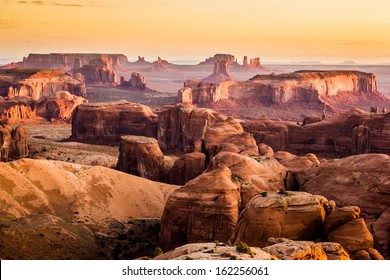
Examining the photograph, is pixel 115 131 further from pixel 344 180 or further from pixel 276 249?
pixel 276 249

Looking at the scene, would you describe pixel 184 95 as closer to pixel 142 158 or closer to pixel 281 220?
pixel 142 158

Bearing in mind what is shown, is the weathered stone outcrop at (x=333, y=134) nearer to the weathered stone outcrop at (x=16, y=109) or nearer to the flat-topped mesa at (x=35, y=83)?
the weathered stone outcrop at (x=16, y=109)

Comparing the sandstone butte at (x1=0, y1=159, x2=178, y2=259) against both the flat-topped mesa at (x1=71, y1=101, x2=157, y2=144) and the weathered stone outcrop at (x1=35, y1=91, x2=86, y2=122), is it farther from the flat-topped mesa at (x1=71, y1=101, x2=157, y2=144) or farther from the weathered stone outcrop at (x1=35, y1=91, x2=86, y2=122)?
the weathered stone outcrop at (x1=35, y1=91, x2=86, y2=122)

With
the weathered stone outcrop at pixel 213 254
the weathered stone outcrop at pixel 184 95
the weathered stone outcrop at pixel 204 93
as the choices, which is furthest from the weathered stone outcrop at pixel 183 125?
the weathered stone outcrop at pixel 213 254

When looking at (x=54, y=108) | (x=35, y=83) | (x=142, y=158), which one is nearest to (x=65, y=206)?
(x=142, y=158)

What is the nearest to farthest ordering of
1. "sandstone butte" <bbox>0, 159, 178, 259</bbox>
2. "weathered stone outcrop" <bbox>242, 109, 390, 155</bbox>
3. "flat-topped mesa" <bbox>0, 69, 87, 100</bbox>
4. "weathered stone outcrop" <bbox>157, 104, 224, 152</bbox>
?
"sandstone butte" <bbox>0, 159, 178, 259</bbox>, "weathered stone outcrop" <bbox>242, 109, 390, 155</bbox>, "weathered stone outcrop" <bbox>157, 104, 224, 152</bbox>, "flat-topped mesa" <bbox>0, 69, 87, 100</bbox>

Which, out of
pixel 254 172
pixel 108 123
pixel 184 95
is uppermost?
pixel 254 172

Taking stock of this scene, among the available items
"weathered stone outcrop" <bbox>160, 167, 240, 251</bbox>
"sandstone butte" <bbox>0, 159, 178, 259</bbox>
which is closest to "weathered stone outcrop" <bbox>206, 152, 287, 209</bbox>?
"weathered stone outcrop" <bbox>160, 167, 240, 251</bbox>
